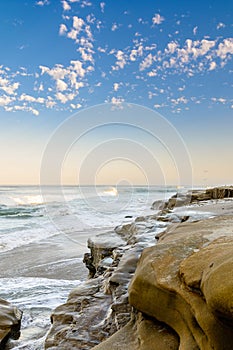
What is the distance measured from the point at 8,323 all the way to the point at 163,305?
2633 mm

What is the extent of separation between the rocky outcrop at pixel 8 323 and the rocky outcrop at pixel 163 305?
883mm

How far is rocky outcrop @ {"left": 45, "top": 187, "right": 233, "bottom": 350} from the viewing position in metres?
1.71

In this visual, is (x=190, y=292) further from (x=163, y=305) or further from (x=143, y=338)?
(x=143, y=338)

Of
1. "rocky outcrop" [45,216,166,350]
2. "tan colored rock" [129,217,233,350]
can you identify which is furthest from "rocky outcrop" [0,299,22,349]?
"tan colored rock" [129,217,233,350]

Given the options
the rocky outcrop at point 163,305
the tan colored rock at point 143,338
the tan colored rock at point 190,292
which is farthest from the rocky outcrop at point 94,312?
the tan colored rock at point 190,292

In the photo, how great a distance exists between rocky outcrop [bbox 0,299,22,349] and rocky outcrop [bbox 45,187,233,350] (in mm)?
883

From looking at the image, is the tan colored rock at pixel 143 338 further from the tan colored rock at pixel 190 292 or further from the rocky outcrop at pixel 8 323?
the rocky outcrop at pixel 8 323

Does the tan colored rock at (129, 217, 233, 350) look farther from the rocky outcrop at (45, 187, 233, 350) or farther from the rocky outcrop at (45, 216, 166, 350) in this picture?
the rocky outcrop at (45, 216, 166, 350)

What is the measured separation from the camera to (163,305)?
2209 mm

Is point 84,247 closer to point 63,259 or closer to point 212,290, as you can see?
point 63,259

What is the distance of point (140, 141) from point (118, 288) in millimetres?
14100

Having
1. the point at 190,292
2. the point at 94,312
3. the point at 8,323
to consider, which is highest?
the point at 190,292

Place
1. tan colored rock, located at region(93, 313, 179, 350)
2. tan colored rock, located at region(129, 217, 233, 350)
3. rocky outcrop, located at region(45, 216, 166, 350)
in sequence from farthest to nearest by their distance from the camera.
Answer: rocky outcrop, located at region(45, 216, 166, 350), tan colored rock, located at region(93, 313, 179, 350), tan colored rock, located at region(129, 217, 233, 350)

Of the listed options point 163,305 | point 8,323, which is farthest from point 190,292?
point 8,323
